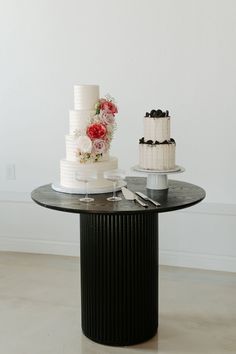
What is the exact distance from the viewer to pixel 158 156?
Answer: 108 inches

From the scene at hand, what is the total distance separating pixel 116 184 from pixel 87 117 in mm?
382

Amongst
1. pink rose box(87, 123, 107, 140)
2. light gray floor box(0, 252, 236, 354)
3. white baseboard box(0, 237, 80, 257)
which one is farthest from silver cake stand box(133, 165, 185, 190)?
white baseboard box(0, 237, 80, 257)

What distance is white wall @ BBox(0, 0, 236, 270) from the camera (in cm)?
376

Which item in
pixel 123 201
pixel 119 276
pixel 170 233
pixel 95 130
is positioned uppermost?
pixel 95 130

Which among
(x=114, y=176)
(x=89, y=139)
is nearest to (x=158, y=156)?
(x=114, y=176)

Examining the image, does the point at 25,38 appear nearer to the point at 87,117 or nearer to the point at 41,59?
the point at 41,59

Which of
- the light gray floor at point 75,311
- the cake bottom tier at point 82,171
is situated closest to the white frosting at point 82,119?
the cake bottom tier at point 82,171

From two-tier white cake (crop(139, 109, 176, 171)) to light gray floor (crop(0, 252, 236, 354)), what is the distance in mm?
932

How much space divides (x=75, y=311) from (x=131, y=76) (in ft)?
5.75

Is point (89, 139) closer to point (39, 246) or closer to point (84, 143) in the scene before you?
point (84, 143)

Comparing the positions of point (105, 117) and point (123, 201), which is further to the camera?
point (105, 117)

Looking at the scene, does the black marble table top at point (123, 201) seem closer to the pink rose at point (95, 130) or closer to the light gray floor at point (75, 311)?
the pink rose at point (95, 130)

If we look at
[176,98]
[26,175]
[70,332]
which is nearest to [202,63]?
[176,98]

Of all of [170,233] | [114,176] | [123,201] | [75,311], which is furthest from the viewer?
[170,233]
